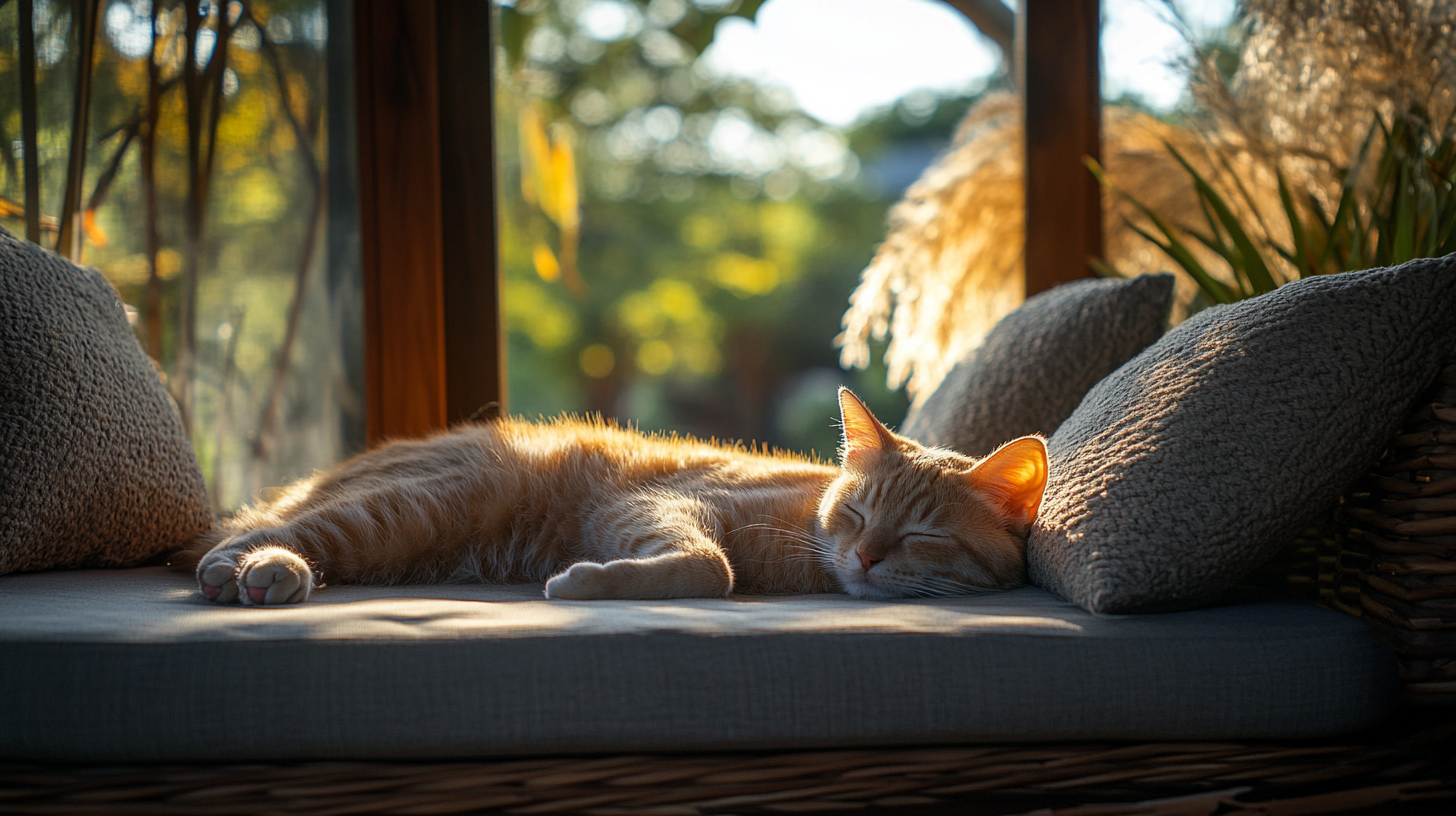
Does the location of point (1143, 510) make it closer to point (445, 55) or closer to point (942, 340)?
point (942, 340)

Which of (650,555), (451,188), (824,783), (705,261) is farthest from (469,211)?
(705,261)

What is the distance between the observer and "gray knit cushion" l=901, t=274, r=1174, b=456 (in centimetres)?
145

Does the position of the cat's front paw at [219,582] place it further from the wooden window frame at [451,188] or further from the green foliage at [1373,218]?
the green foliage at [1373,218]

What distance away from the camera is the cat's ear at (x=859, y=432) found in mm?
1372

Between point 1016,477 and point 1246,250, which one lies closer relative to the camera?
point 1016,477

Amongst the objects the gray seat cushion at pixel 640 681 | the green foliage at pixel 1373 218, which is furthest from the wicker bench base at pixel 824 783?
the green foliage at pixel 1373 218

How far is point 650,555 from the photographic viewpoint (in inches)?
48.2

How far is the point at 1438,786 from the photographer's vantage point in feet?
2.82

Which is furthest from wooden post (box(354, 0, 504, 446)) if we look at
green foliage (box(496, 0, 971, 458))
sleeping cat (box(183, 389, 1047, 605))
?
green foliage (box(496, 0, 971, 458))

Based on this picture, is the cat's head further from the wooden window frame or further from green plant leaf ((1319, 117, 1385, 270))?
the wooden window frame

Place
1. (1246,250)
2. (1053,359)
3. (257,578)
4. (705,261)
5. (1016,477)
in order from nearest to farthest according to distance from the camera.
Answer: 1. (257,578)
2. (1016,477)
3. (1053,359)
4. (1246,250)
5. (705,261)

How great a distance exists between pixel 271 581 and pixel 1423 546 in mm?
1381

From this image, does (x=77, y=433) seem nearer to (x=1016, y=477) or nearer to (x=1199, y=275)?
(x=1016, y=477)

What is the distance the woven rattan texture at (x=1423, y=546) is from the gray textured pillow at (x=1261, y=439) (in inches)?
1.2
